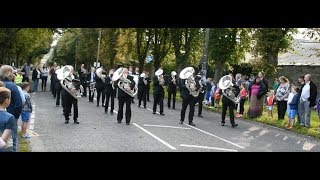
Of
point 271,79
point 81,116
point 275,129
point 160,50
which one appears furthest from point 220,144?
point 160,50

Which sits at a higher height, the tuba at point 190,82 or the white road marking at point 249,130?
the tuba at point 190,82

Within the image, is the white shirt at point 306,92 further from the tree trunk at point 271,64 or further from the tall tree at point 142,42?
the tall tree at point 142,42

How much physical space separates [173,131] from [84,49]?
61185 millimetres

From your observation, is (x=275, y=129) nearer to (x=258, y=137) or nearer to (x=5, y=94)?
(x=258, y=137)

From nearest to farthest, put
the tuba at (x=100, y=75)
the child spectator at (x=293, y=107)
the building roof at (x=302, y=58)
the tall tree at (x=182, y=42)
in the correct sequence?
the child spectator at (x=293, y=107) → the tuba at (x=100, y=75) → the building roof at (x=302, y=58) → the tall tree at (x=182, y=42)

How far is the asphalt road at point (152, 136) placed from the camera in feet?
35.4

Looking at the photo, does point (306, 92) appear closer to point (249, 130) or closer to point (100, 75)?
point (249, 130)

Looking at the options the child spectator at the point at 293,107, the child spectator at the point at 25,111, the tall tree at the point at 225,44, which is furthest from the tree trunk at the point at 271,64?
the child spectator at the point at 25,111

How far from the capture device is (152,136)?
12.5 m

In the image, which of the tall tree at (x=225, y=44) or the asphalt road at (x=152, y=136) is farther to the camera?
the tall tree at (x=225, y=44)

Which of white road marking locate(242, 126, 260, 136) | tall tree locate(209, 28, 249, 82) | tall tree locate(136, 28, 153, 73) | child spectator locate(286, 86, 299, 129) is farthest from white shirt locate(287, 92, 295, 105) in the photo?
tall tree locate(136, 28, 153, 73)

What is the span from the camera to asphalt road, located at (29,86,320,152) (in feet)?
35.4

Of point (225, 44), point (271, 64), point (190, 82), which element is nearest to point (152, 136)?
point (190, 82)
